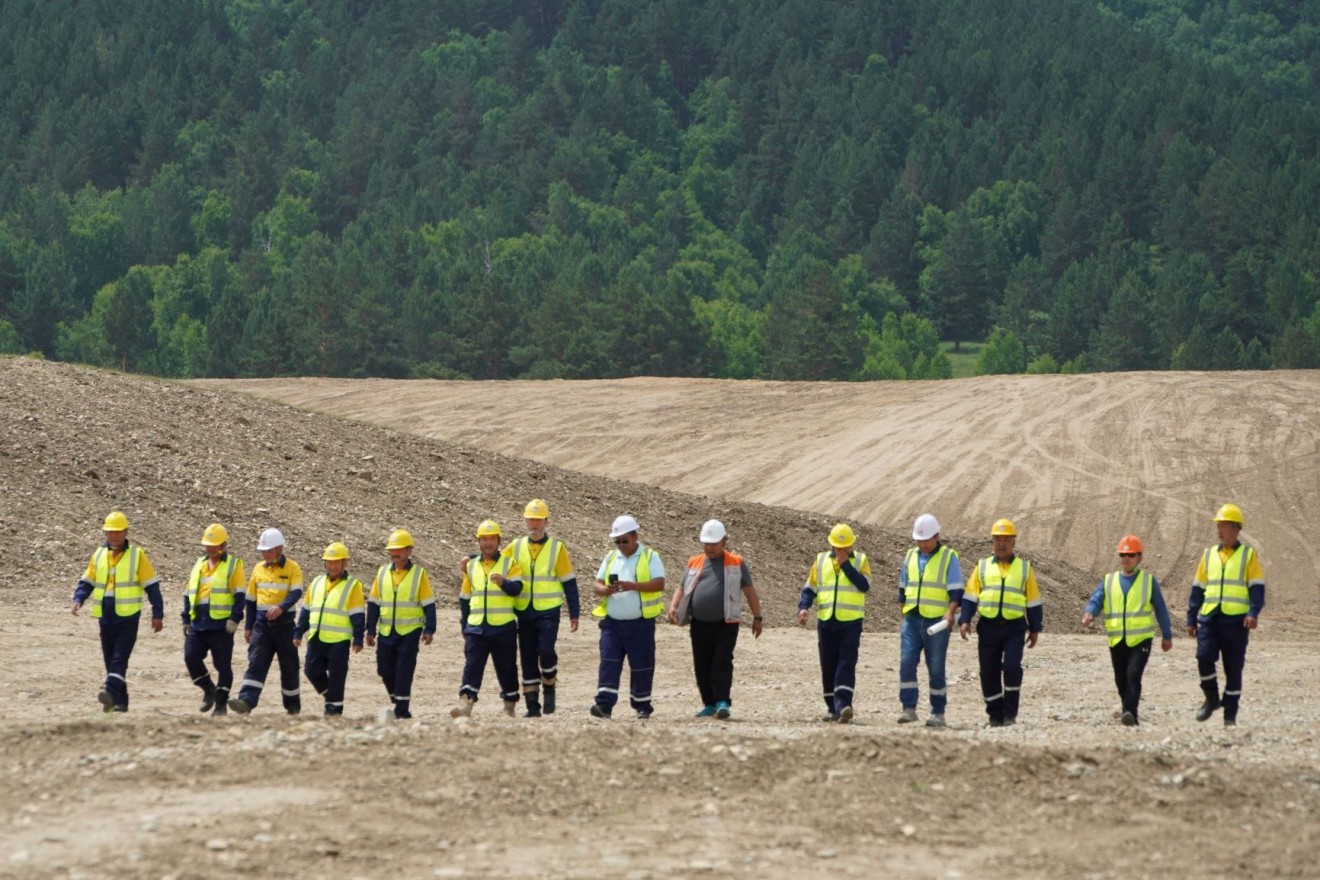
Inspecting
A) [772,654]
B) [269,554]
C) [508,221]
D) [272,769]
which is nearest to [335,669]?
[269,554]

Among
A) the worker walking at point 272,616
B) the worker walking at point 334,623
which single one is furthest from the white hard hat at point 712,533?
the worker walking at point 272,616

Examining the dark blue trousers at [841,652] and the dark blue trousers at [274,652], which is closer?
the dark blue trousers at [274,652]

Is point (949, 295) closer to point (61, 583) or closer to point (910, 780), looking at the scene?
point (61, 583)

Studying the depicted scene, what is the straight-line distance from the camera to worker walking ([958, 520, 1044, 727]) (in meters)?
16.0

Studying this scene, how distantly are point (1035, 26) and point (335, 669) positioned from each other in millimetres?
177055

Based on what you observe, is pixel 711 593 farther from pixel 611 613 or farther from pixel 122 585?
pixel 122 585

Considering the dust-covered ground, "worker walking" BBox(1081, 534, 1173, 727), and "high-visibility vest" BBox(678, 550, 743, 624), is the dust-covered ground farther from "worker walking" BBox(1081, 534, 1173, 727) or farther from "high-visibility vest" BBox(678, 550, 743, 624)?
Result: "high-visibility vest" BBox(678, 550, 743, 624)

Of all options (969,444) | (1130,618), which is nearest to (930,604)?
(1130,618)

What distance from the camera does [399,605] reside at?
15.3m

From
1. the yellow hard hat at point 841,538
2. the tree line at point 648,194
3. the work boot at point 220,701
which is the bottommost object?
the work boot at point 220,701

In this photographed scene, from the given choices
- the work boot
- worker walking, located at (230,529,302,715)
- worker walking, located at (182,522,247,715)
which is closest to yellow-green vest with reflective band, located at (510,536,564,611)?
worker walking, located at (230,529,302,715)

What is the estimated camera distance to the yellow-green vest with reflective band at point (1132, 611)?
16.0 m

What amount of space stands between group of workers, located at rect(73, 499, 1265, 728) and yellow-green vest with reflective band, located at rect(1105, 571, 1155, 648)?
0.02 meters

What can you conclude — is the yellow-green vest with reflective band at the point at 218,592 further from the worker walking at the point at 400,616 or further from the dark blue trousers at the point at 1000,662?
the dark blue trousers at the point at 1000,662
